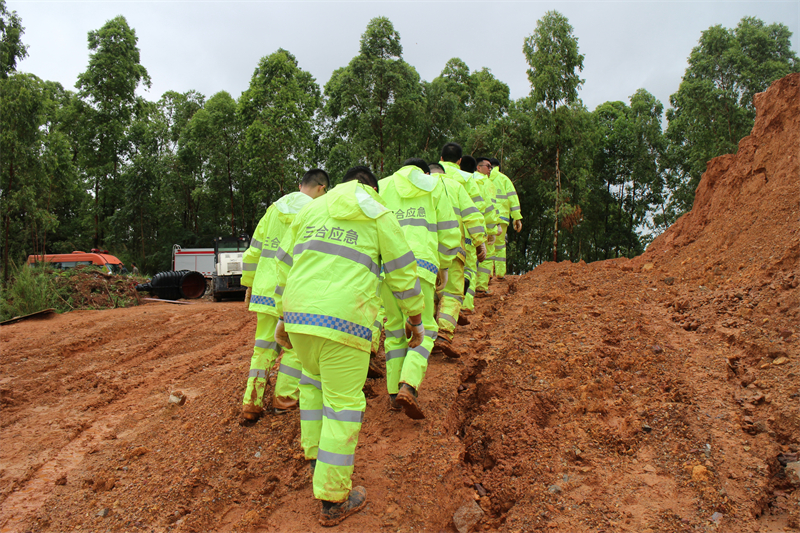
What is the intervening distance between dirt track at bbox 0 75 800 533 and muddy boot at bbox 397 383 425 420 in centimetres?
17

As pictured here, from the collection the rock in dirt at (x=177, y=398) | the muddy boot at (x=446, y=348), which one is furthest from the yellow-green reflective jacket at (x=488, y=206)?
the rock in dirt at (x=177, y=398)

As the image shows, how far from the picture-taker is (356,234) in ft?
10.2

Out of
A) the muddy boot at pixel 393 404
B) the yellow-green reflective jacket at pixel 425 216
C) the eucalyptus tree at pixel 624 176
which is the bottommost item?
the muddy boot at pixel 393 404

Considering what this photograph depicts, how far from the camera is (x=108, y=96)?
1103 inches

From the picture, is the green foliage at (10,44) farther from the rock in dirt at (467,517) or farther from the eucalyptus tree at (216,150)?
the rock in dirt at (467,517)

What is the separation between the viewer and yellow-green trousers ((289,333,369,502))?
287 cm

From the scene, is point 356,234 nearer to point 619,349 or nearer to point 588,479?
point 588,479

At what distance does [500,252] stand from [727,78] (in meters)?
12.6

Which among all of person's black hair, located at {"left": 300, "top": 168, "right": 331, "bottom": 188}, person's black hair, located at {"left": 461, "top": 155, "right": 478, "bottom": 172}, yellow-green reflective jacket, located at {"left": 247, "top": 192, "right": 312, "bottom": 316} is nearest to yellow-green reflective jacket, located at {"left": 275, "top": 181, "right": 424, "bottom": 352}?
person's black hair, located at {"left": 300, "top": 168, "right": 331, "bottom": 188}

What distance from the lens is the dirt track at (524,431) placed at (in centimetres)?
304

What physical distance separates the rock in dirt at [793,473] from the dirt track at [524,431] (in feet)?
0.15

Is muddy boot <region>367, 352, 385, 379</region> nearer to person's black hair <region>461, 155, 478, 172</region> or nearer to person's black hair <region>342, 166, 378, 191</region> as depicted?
person's black hair <region>342, 166, 378, 191</region>

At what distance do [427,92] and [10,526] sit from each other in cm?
1867

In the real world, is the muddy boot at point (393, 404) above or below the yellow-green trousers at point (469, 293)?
below
